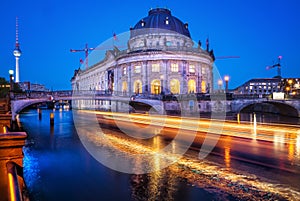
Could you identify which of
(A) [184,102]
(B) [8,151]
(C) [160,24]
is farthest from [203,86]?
(B) [8,151]

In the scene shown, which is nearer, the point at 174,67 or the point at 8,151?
the point at 8,151

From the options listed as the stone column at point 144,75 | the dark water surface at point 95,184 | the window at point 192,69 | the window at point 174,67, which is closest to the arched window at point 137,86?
the stone column at point 144,75

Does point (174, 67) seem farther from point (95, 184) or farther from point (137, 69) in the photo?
point (95, 184)

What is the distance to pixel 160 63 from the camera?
59.1 m

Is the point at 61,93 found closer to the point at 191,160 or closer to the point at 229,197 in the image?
the point at 191,160

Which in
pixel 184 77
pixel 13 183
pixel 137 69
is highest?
pixel 137 69

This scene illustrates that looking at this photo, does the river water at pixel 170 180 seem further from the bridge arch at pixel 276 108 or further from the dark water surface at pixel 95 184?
the bridge arch at pixel 276 108

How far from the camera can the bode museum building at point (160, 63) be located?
2312 inches

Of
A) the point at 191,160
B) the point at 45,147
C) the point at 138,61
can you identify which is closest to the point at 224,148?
the point at 191,160

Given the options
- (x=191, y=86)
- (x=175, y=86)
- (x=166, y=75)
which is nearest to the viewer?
(x=166, y=75)

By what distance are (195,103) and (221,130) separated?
1052 inches

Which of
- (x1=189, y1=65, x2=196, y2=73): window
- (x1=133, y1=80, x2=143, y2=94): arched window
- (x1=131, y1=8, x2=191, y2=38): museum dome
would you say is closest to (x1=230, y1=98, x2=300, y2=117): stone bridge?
(x1=189, y1=65, x2=196, y2=73): window

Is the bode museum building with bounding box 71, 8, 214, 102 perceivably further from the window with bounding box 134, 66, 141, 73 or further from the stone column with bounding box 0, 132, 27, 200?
the stone column with bounding box 0, 132, 27, 200

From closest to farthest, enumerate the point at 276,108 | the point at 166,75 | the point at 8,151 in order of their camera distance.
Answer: the point at 8,151, the point at 276,108, the point at 166,75
